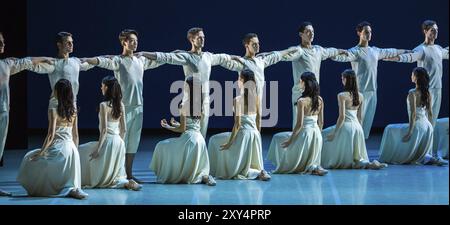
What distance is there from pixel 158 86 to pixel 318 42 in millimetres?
2217

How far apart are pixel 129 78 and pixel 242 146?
116cm

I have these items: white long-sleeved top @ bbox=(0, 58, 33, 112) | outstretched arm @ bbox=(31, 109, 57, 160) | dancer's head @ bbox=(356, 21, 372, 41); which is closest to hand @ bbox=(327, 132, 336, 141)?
dancer's head @ bbox=(356, 21, 372, 41)

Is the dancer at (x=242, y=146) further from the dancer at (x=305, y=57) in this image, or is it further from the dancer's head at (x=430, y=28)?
the dancer's head at (x=430, y=28)

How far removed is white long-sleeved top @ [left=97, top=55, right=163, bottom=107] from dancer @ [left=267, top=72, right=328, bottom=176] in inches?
57.8

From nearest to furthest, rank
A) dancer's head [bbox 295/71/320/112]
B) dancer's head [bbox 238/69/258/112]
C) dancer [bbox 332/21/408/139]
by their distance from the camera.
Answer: dancer's head [bbox 238/69/258/112] < dancer's head [bbox 295/71/320/112] < dancer [bbox 332/21/408/139]

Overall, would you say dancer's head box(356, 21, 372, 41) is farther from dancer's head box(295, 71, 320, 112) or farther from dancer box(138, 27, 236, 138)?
dancer box(138, 27, 236, 138)

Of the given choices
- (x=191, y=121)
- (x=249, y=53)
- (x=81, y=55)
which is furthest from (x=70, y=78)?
(x=81, y=55)

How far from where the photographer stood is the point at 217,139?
26.5 ft

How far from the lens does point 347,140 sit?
340 inches

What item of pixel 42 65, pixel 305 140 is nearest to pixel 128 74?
pixel 42 65

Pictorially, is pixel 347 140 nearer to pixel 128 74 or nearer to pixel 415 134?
pixel 415 134

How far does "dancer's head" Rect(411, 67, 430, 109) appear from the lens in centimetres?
876
